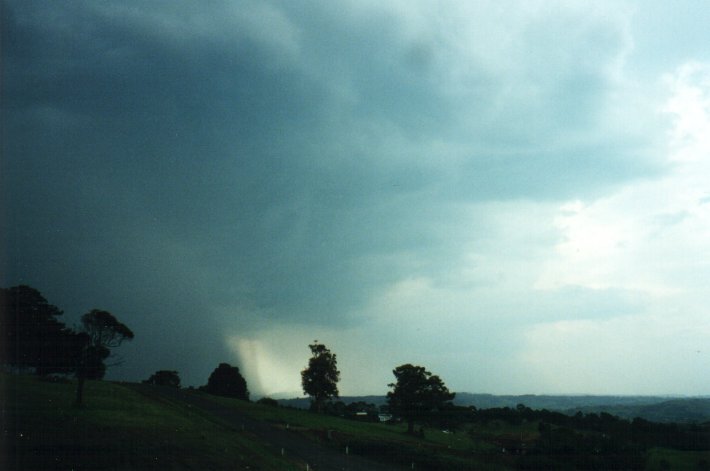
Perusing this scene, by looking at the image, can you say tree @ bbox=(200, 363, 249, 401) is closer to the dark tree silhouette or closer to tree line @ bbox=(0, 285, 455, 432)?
tree line @ bbox=(0, 285, 455, 432)

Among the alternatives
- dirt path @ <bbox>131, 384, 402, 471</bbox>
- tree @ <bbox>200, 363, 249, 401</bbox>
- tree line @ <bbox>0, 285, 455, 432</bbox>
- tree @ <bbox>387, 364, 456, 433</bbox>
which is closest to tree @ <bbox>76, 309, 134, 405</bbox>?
tree line @ <bbox>0, 285, 455, 432</bbox>

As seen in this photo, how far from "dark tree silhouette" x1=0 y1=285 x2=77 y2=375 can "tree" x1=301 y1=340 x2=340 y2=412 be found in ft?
149

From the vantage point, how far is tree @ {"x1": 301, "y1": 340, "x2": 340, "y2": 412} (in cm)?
8906

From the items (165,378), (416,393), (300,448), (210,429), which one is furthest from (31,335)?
(165,378)

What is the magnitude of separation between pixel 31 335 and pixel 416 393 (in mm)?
54714

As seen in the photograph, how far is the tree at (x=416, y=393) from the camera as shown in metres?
76.4

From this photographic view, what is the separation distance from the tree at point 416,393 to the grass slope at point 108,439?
3875 cm

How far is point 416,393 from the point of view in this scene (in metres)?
77.0

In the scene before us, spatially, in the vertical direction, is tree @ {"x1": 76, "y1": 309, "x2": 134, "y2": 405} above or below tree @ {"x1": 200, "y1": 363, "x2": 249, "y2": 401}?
above

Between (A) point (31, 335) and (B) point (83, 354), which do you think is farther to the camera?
(A) point (31, 335)

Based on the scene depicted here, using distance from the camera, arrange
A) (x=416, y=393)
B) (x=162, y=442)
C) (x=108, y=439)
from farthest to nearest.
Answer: (x=416, y=393), (x=162, y=442), (x=108, y=439)

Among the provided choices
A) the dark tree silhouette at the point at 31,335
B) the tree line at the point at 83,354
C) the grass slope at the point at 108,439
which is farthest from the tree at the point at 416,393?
the dark tree silhouette at the point at 31,335

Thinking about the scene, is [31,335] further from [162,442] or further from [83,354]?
[162,442]

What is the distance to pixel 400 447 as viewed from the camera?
151 feet
